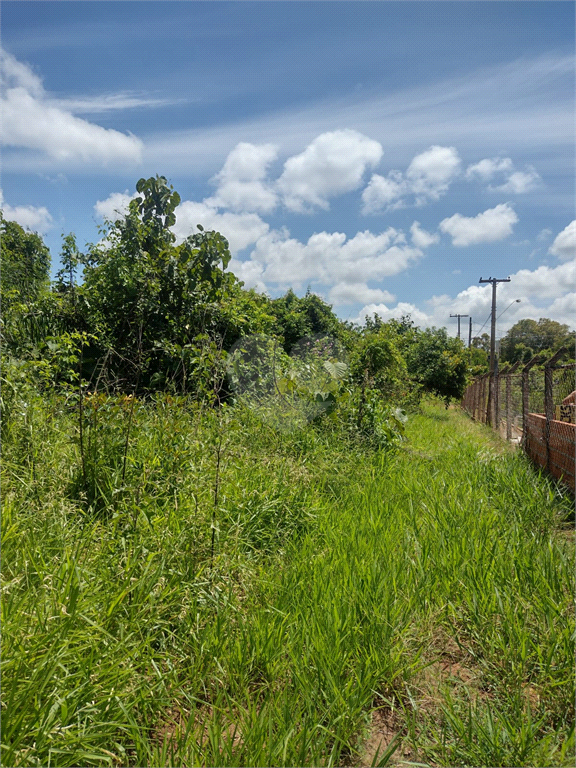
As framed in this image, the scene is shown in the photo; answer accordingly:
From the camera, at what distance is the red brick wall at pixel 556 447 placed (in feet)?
15.4

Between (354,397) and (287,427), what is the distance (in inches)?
53.5

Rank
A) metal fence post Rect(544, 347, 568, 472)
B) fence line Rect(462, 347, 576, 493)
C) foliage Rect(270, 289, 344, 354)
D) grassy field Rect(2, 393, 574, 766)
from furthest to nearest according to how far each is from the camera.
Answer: foliage Rect(270, 289, 344, 354)
metal fence post Rect(544, 347, 568, 472)
fence line Rect(462, 347, 576, 493)
grassy field Rect(2, 393, 574, 766)

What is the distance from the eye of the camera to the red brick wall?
4691mm

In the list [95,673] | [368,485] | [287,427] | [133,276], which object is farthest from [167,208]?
[95,673]

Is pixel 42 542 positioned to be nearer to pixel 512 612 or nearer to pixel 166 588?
pixel 166 588

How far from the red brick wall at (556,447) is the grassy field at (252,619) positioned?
117 centimetres

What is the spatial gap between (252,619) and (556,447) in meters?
4.28

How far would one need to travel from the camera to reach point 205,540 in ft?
8.81

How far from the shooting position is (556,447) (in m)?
5.18

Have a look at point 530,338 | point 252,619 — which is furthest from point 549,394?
point 530,338

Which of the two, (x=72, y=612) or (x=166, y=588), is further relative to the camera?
(x=166, y=588)

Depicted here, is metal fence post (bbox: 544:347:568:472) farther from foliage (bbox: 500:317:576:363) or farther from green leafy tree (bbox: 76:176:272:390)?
foliage (bbox: 500:317:576:363)

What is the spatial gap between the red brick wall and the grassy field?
1.17 meters

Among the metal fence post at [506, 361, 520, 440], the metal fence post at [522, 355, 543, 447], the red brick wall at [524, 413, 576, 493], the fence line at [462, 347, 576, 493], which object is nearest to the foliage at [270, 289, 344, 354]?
the metal fence post at [506, 361, 520, 440]
